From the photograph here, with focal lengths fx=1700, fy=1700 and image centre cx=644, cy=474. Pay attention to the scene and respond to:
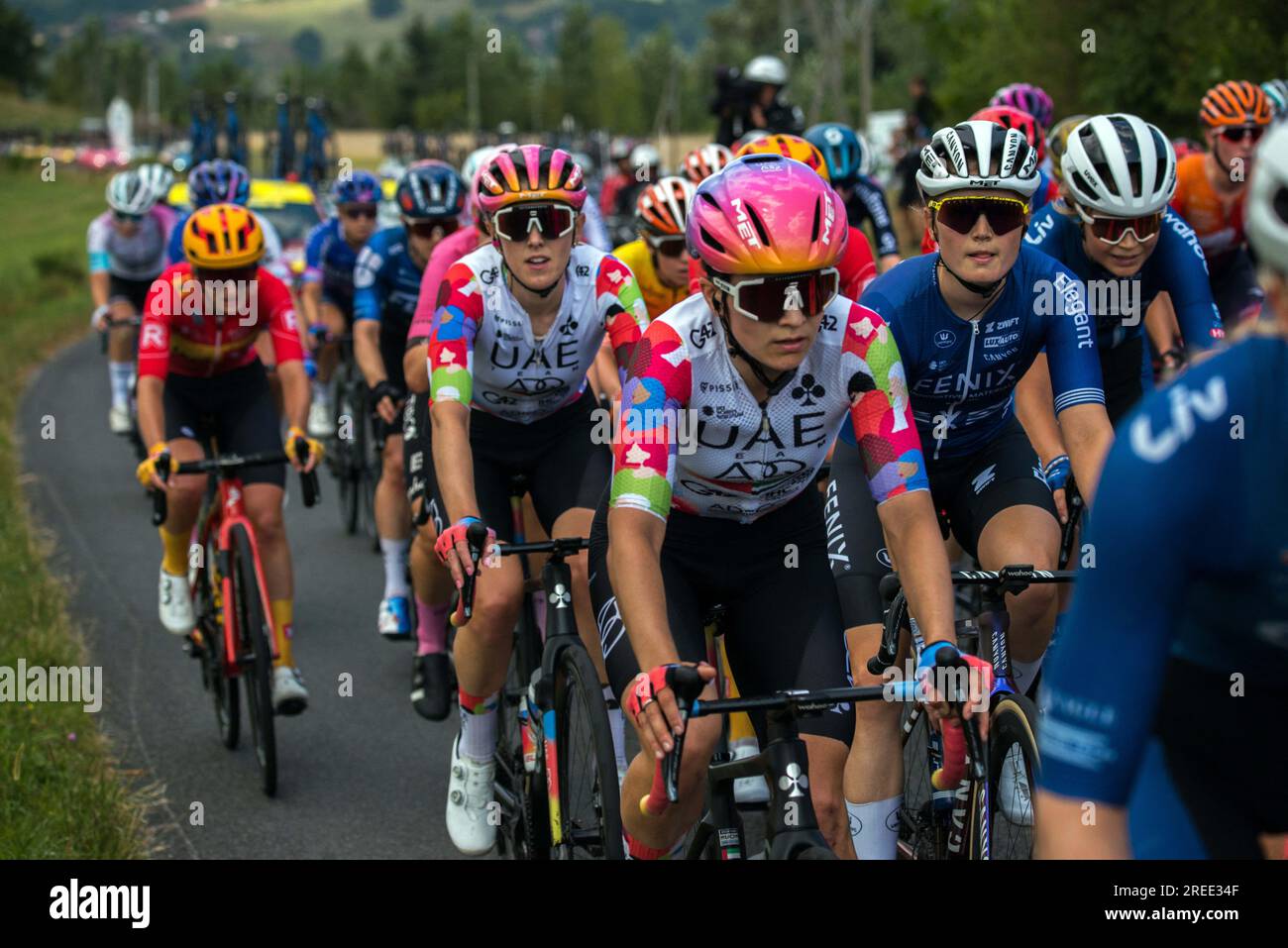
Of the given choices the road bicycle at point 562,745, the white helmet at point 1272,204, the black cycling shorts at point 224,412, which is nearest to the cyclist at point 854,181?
the black cycling shorts at point 224,412

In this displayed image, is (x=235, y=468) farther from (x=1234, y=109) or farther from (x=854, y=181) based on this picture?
(x=1234, y=109)

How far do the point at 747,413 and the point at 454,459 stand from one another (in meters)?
1.30

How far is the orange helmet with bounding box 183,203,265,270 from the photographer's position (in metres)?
7.29

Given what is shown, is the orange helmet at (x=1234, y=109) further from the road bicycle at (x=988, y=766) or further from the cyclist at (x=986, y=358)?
the road bicycle at (x=988, y=766)

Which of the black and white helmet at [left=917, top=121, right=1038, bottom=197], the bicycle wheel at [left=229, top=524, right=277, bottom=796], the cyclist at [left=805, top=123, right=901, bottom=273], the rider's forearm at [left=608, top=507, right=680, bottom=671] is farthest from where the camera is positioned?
the cyclist at [left=805, top=123, right=901, bottom=273]

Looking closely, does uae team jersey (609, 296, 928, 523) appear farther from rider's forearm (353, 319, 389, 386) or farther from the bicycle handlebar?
rider's forearm (353, 319, 389, 386)

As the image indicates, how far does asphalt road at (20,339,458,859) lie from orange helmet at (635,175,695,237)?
243cm

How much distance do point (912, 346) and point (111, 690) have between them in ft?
15.5

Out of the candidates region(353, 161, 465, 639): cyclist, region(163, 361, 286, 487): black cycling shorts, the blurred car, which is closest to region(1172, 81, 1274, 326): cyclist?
region(353, 161, 465, 639): cyclist

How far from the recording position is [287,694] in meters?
7.02

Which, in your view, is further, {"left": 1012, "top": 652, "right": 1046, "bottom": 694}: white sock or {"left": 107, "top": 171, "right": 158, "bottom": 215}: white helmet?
{"left": 107, "top": 171, "right": 158, "bottom": 215}: white helmet

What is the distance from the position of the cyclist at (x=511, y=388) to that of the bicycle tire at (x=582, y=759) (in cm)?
64

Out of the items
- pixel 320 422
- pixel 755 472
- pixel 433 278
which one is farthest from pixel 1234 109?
pixel 320 422

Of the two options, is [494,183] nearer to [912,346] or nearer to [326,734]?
[912,346]
